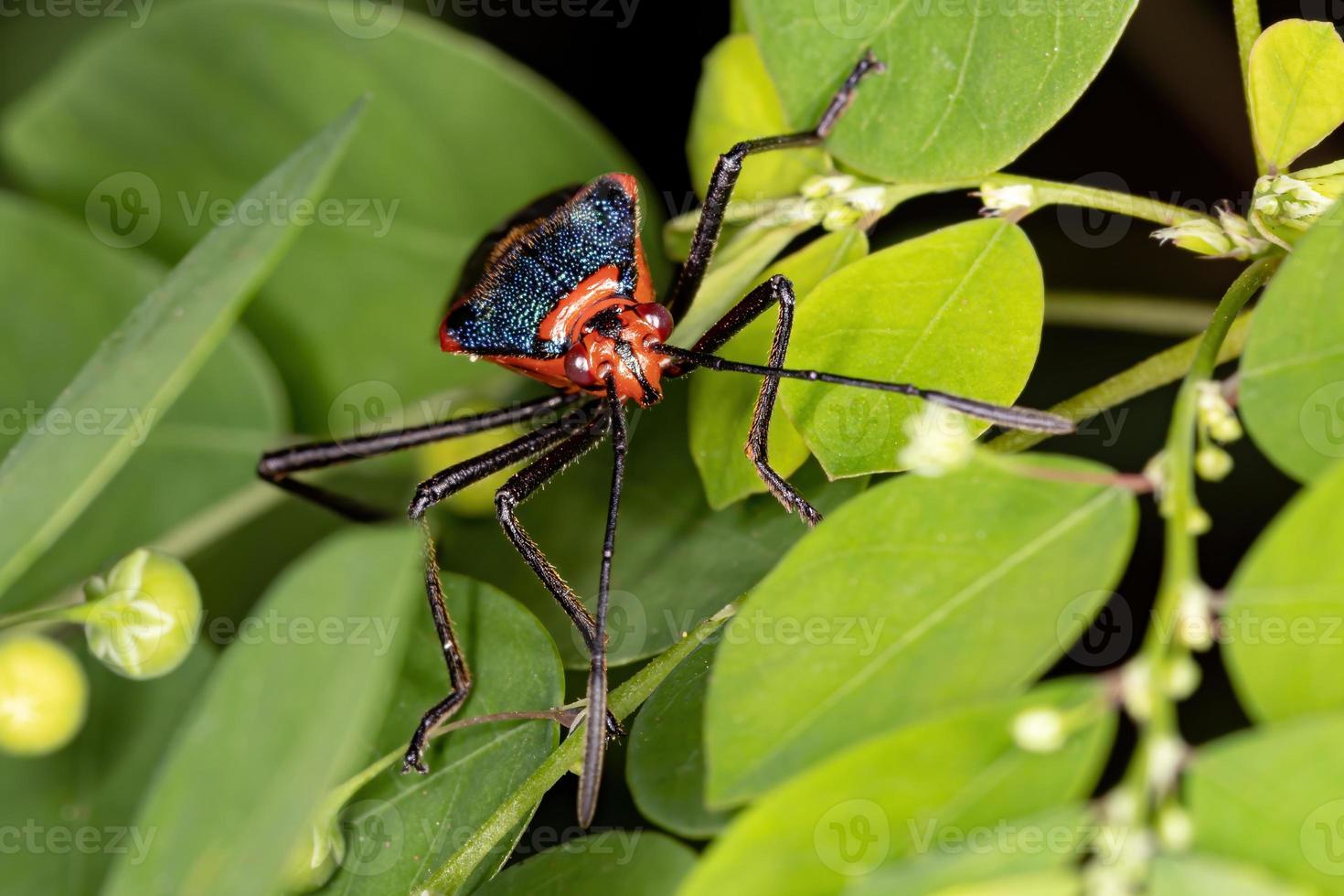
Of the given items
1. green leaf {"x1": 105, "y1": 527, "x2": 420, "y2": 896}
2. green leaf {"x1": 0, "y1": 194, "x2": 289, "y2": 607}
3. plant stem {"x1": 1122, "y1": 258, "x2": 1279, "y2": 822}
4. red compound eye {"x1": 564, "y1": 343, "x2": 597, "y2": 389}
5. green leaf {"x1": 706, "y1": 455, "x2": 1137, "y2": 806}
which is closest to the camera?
green leaf {"x1": 105, "y1": 527, "x2": 420, "y2": 896}

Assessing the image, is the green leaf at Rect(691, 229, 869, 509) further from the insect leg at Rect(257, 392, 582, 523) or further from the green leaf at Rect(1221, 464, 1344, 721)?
the green leaf at Rect(1221, 464, 1344, 721)

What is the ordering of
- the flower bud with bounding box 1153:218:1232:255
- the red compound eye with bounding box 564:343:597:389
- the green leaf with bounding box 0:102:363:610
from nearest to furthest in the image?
the green leaf with bounding box 0:102:363:610, the flower bud with bounding box 1153:218:1232:255, the red compound eye with bounding box 564:343:597:389

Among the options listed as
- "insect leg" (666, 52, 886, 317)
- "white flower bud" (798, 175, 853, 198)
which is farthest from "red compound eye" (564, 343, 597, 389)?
"white flower bud" (798, 175, 853, 198)

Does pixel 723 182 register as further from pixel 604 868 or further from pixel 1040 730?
pixel 1040 730

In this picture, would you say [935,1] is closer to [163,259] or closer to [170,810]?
[170,810]

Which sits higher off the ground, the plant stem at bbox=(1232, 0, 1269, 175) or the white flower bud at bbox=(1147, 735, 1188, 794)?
the plant stem at bbox=(1232, 0, 1269, 175)

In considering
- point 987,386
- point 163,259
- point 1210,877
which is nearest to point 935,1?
point 987,386
